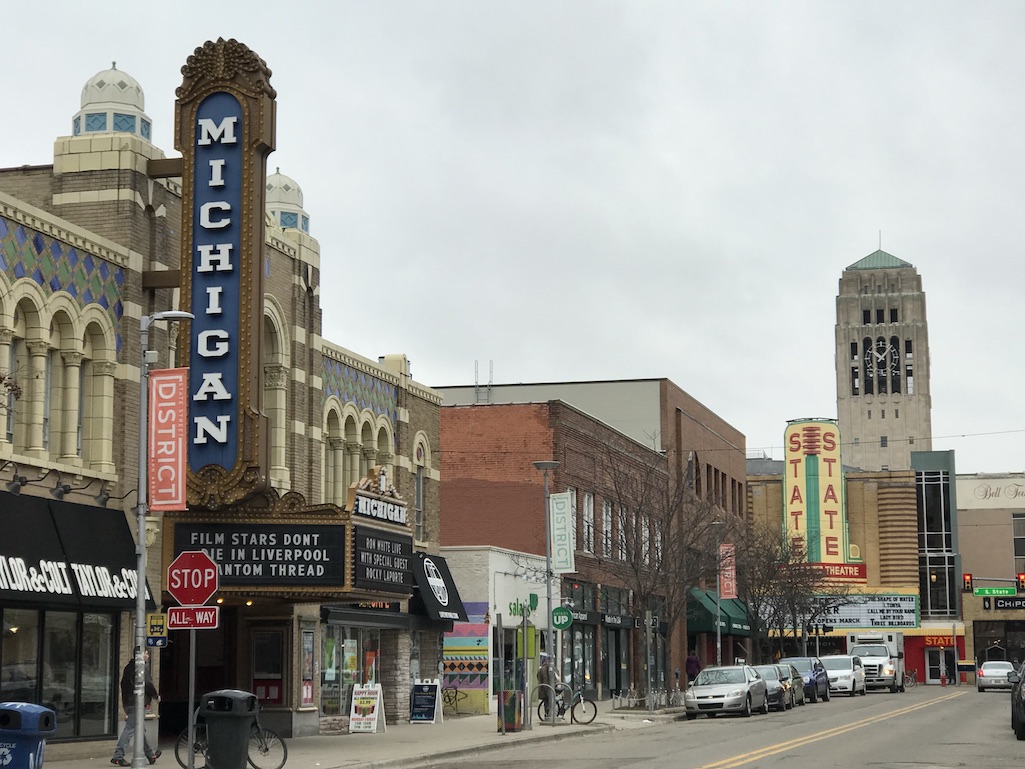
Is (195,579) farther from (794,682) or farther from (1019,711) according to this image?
(794,682)

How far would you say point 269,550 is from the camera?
89.3ft

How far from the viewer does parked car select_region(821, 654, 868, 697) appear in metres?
60.1

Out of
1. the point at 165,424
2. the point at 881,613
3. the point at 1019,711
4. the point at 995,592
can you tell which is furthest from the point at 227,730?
the point at 995,592

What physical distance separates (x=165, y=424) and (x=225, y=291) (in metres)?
3.01

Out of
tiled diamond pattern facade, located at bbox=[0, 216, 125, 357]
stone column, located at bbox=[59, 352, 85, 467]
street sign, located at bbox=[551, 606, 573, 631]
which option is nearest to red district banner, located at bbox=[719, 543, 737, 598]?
street sign, located at bbox=[551, 606, 573, 631]

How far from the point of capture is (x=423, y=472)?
39.7 m

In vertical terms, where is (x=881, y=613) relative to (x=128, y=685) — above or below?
below

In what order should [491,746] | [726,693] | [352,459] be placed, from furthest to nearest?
[726,693]
[352,459]
[491,746]

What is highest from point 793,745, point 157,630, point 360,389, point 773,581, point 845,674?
point 360,389

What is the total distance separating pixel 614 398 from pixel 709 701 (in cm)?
2408

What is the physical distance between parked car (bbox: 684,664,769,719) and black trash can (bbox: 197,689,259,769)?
68.1 ft

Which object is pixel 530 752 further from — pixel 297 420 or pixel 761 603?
pixel 761 603

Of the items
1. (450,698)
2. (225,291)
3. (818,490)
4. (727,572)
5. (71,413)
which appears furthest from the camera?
(818,490)

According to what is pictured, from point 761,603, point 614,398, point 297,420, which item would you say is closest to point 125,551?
point 297,420
